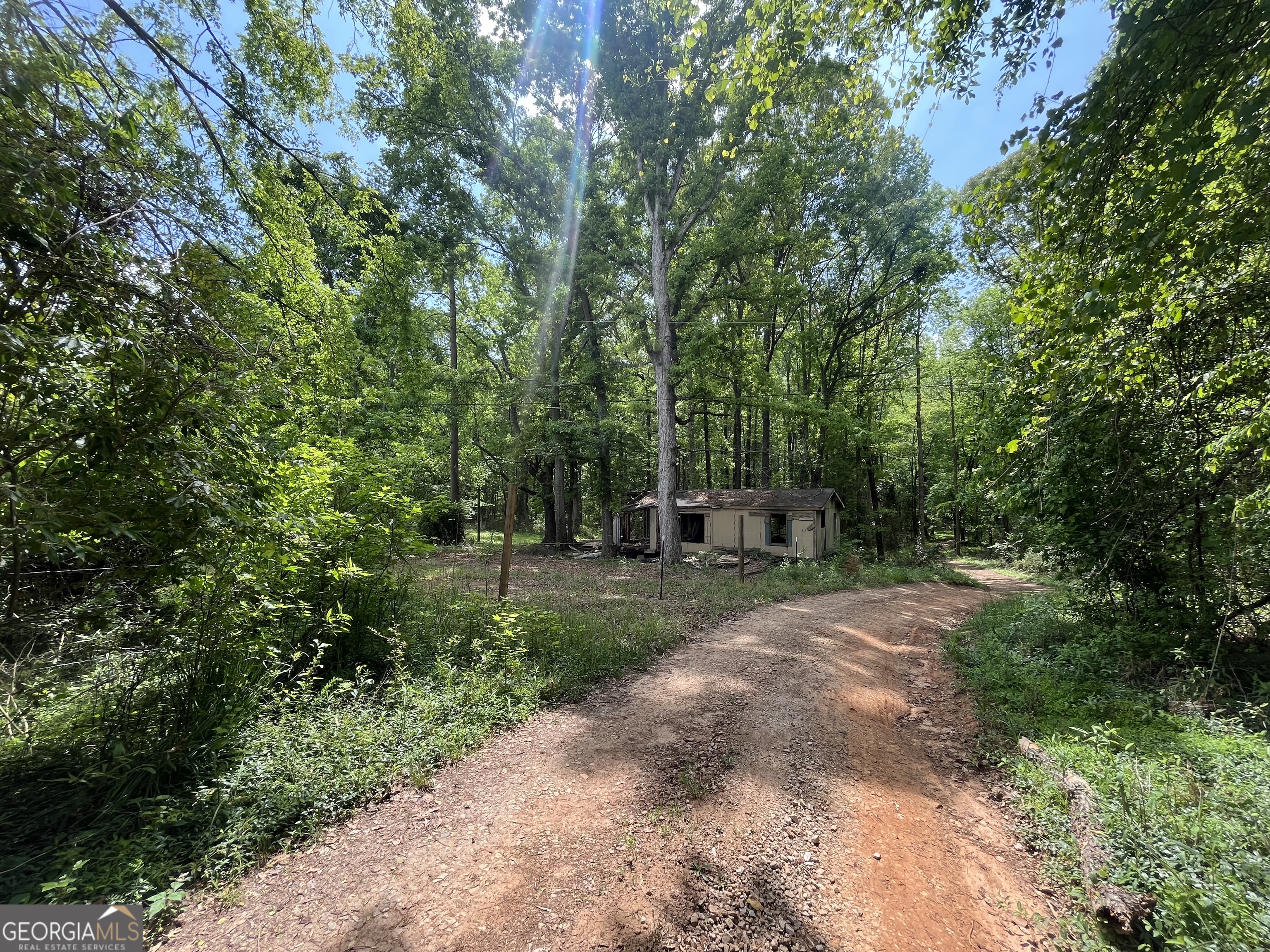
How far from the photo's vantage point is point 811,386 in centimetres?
2606

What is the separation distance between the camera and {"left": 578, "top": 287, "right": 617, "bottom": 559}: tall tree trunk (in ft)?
67.2

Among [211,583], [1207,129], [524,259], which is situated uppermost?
[524,259]

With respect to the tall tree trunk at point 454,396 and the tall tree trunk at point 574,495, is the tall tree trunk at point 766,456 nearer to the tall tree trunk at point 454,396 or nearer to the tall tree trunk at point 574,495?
the tall tree trunk at point 574,495

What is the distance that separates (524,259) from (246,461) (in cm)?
1746

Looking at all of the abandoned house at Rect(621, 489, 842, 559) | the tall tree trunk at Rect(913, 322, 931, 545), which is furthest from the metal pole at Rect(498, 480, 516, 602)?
the tall tree trunk at Rect(913, 322, 931, 545)

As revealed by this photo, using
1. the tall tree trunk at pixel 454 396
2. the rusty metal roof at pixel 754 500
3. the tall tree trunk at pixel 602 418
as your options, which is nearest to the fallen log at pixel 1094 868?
the rusty metal roof at pixel 754 500

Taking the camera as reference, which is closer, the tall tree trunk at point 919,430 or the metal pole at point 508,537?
the metal pole at point 508,537

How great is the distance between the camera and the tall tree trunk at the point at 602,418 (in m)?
20.5

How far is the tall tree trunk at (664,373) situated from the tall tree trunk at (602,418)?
15.8 feet

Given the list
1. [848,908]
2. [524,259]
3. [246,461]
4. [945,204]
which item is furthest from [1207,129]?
[945,204]

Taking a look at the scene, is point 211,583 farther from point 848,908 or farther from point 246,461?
point 848,908

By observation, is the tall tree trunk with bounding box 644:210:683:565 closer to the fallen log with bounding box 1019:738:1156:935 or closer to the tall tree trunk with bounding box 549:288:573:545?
the tall tree trunk with bounding box 549:288:573:545

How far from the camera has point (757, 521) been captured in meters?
21.4

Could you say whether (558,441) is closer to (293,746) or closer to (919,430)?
(293,746)
